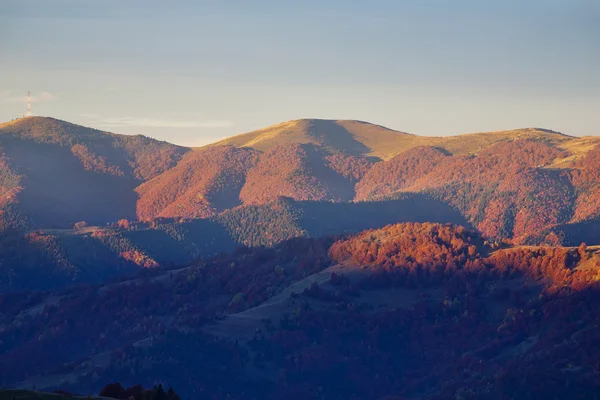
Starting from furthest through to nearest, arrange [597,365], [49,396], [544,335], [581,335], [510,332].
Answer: [510,332] → [544,335] → [581,335] → [597,365] → [49,396]

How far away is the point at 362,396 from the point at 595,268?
40.7m

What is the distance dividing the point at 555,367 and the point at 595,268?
3940 centimetres

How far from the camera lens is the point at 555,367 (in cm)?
15762

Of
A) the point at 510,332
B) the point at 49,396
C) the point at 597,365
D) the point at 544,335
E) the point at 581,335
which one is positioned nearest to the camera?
the point at 49,396

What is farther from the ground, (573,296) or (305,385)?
(573,296)

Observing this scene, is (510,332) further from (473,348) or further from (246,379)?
(246,379)

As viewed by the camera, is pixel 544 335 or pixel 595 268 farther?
pixel 595 268

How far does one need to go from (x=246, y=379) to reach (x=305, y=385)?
891cm

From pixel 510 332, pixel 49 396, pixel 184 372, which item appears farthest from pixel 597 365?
pixel 49 396

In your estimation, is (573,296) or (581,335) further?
(573,296)

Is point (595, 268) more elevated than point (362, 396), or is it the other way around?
point (595, 268)

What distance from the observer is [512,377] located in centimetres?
15900

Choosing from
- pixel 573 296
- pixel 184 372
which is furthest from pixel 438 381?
pixel 184 372

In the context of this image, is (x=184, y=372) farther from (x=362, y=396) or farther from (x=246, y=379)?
(x=362, y=396)
